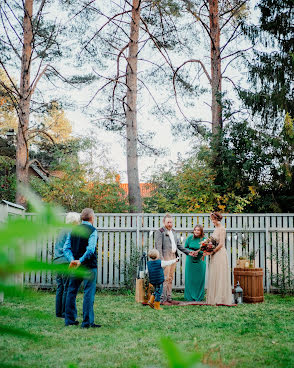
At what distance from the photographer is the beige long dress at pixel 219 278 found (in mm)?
7809

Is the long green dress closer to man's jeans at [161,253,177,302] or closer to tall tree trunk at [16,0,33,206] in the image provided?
man's jeans at [161,253,177,302]

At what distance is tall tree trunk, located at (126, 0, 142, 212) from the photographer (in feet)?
39.0

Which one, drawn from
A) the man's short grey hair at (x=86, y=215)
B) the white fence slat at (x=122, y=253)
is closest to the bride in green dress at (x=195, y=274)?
the white fence slat at (x=122, y=253)

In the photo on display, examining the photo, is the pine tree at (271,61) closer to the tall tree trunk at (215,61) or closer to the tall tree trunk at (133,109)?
the tall tree trunk at (215,61)

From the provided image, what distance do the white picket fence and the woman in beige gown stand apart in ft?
4.84

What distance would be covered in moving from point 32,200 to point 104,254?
926 centimetres

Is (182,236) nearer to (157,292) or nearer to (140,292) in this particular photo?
(140,292)

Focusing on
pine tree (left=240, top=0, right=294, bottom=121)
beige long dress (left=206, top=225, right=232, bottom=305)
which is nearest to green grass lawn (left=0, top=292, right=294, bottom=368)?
beige long dress (left=206, top=225, right=232, bottom=305)

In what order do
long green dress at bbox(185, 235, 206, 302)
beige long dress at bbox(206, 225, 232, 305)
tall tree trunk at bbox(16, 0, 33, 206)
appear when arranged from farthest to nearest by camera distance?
1. tall tree trunk at bbox(16, 0, 33, 206)
2. long green dress at bbox(185, 235, 206, 302)
3. beige long dress at bbox(206, 225, 232, 305)

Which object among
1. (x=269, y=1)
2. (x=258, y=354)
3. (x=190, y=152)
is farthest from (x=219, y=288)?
(x=269, y=1)

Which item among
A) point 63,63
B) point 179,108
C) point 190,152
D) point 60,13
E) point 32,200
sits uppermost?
point 60,13

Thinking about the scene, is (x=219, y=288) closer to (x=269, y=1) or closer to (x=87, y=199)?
(x=87, y=199)

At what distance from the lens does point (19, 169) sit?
38.1ft

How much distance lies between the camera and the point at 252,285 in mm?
8109
